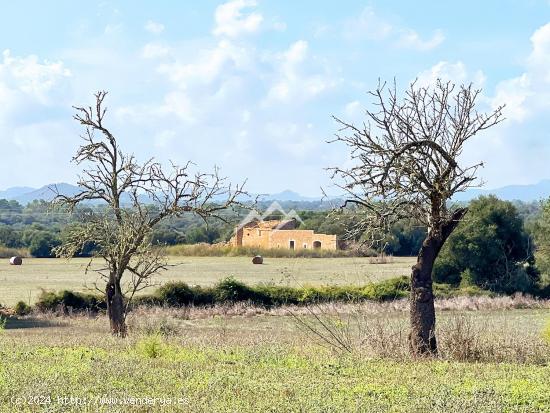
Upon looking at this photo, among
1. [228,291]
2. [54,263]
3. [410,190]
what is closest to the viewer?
[410,190]

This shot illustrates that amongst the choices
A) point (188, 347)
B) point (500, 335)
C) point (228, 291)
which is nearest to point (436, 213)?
point (500, 335)

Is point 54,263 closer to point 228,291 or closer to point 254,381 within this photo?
point 228,291

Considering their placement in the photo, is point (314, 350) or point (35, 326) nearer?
point (314, 350)

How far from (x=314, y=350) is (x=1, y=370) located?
5.60 m

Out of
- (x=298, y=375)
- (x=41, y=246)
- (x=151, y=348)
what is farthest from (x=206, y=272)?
(x=298, y=375)

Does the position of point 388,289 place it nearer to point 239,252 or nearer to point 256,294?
point 256,294

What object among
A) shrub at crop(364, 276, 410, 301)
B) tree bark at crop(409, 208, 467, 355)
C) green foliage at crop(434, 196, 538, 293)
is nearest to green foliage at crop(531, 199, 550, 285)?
green foliage at crop(434, 196, 538, 293)

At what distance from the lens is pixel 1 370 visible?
978 cm

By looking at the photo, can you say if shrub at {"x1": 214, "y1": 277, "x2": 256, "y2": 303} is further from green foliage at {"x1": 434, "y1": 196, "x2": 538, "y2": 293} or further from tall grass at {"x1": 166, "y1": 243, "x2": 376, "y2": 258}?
tall grass at {"x1": 166, "y1": 243, "x2": 376, "y2": 258}

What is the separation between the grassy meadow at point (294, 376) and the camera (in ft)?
26.2

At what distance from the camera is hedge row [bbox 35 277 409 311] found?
36.5 metres

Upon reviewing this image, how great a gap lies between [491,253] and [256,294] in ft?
43.9

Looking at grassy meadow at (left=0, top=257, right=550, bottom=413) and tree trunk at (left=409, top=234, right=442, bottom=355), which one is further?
tree trunk at (left=409, top=234, right=442, bottom=355)

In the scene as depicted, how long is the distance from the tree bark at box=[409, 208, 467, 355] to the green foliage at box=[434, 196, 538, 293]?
2978 cm
